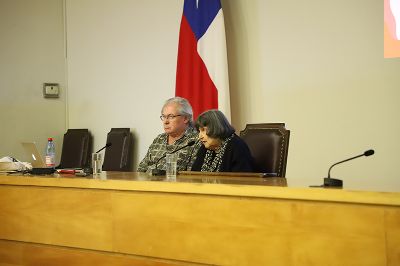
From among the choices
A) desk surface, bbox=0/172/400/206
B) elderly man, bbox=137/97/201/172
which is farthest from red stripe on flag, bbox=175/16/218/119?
desk surface, bbox=0/172/400/206

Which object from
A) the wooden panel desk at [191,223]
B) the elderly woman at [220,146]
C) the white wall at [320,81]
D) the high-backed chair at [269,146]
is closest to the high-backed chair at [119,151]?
the white wall at [320,81]

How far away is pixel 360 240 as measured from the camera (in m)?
1.61

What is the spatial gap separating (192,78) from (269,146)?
1.57 m

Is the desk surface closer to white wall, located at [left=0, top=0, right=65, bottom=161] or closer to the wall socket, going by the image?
white wall, located at [left=0, top=0, right=65, bottom=161]

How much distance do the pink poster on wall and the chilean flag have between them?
1214mm

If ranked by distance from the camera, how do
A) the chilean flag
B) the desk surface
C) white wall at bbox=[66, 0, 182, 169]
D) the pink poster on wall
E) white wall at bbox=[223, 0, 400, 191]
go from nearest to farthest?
the desk surface
the pink poster on wall
white wall at bbox=[223, 0, 400, 191]
the chilean flag
white wall at bbox=[66, 0, 182, 169]

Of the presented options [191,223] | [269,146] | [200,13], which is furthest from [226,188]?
[200,13]

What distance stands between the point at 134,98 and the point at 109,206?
118 inches

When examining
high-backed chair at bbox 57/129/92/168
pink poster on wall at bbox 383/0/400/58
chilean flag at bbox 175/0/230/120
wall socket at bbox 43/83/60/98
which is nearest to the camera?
pink poster on wall at bbox 383/0/400/58

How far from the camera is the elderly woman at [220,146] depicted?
2.99 m

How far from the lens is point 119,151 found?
5.10 m

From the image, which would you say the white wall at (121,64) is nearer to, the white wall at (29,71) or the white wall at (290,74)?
the white wall at (290,74)

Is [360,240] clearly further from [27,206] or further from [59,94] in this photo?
[59,94]

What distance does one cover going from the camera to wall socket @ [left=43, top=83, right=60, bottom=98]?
546 cm
